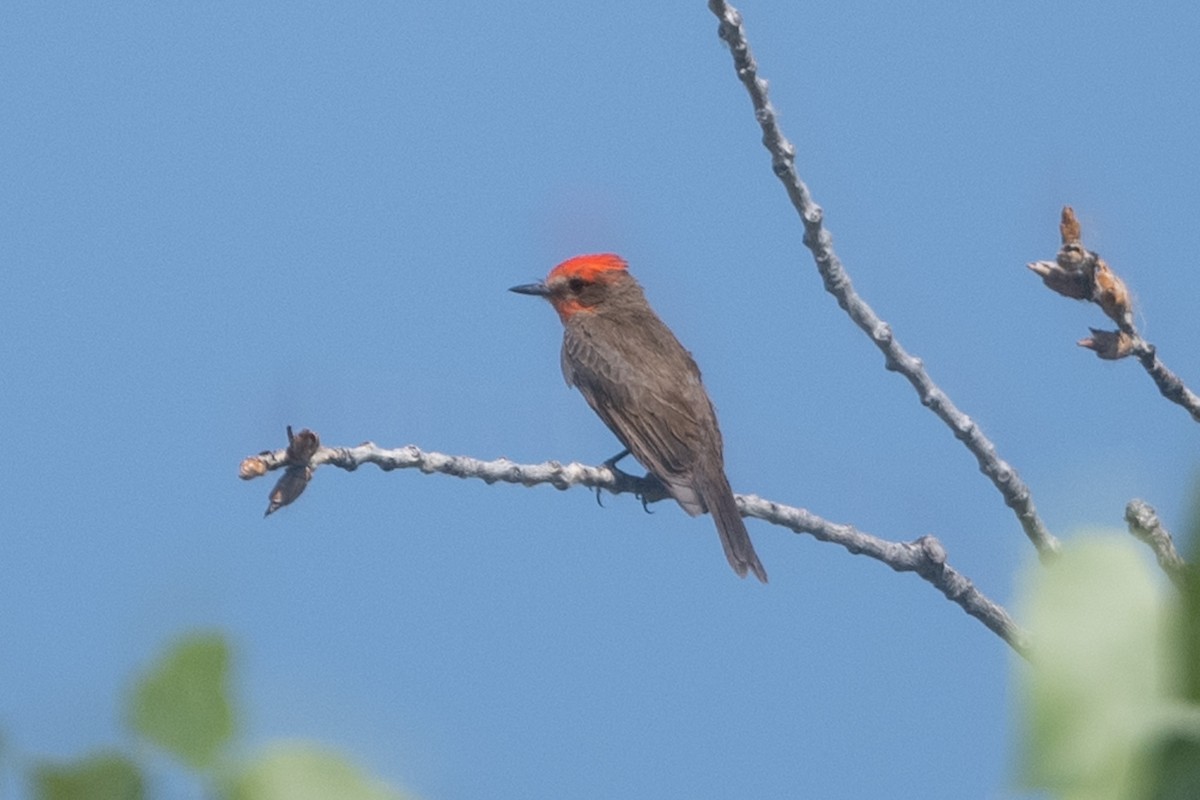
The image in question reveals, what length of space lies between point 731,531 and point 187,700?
16.4ft

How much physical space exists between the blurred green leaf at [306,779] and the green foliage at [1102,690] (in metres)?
0.14

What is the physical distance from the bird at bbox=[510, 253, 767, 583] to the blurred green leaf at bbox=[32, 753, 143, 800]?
4.92m

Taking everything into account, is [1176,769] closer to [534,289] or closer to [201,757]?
[201,757]

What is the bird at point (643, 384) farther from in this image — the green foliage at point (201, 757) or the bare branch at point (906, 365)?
the green foliage at point (201, 757)

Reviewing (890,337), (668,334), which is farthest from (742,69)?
(668,334)

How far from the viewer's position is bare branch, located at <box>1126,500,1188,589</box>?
371 millimetres

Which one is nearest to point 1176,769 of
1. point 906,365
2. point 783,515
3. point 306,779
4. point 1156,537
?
point 306,779

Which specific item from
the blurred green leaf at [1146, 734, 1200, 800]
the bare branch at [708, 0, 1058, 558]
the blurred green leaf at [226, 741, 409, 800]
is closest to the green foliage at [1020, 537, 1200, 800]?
the blurred green leaf at [1146, 734, 1200, 800]

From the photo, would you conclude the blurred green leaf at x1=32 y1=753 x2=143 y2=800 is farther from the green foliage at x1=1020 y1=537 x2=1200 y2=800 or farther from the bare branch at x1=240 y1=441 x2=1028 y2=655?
the bare branch at x1=240 y1=441 x2=1028 y2=655

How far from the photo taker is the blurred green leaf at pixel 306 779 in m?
0.32

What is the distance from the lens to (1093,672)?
340mm

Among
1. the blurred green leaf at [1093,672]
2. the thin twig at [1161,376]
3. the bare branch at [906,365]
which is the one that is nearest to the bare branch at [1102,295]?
the thin twig at [1161,376]

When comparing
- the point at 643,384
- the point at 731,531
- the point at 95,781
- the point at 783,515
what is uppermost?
the point at 643,384

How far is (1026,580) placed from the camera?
0.35 meters
